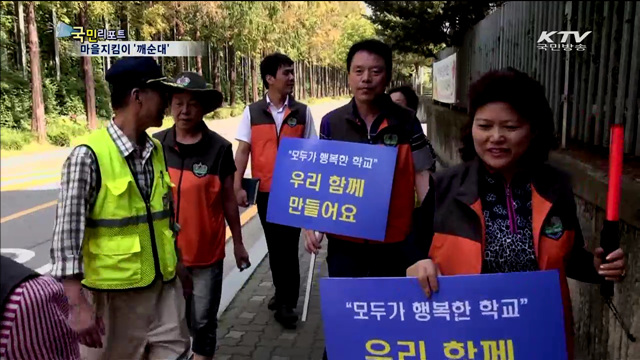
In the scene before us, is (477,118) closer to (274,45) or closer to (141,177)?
(141,177)

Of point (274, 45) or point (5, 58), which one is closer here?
point (5, 58)

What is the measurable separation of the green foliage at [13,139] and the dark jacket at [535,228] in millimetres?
15449

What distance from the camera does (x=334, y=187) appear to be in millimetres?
2963

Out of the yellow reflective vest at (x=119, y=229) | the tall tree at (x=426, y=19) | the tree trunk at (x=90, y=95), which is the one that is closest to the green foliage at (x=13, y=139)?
the tree trunk at (x=90, y=95)

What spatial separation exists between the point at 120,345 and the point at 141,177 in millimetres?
712

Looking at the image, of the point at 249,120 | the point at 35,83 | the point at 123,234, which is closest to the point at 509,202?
the point at 123,234

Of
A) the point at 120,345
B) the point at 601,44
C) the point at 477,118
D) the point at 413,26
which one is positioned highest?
the point at 413,26

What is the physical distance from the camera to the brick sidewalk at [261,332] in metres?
3.78

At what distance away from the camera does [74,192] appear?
2104 mm

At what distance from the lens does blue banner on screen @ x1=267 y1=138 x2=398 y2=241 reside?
2785 millimetres

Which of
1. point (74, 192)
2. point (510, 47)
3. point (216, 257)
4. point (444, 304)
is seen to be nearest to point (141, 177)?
point (74, 192)

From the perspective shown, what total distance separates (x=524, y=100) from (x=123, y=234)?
1.50m

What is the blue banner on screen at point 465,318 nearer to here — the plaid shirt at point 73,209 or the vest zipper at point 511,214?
the vest zipper at point 511,214

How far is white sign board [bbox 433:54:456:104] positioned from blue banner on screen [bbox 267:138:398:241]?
9.15 m
